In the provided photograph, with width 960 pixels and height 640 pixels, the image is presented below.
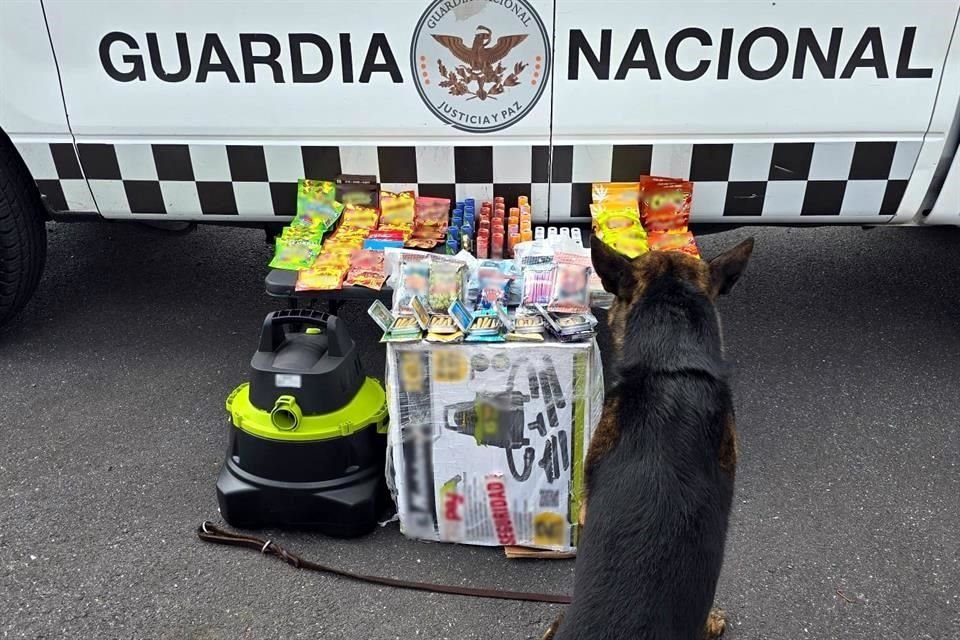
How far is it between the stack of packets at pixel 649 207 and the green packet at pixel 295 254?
895 mm

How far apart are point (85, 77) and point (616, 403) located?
2.01 metres

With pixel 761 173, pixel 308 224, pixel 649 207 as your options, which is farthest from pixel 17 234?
Answer: pixel 761 173

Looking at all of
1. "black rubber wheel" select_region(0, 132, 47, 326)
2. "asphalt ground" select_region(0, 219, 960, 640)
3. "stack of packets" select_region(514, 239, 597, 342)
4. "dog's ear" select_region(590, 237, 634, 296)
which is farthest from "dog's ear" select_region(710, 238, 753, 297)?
"black rubber wheel" select_region(0, 132, 47, 326)

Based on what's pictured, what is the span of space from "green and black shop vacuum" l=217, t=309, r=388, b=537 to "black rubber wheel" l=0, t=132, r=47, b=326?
4.03 ft

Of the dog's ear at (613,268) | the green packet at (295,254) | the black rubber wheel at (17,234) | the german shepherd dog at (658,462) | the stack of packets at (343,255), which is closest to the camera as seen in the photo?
the german shepherd dog at (658,462)

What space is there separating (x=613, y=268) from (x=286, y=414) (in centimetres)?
98

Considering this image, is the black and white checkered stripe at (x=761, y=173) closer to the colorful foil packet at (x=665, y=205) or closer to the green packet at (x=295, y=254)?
the colorful foil packet at (x=665, y=205)

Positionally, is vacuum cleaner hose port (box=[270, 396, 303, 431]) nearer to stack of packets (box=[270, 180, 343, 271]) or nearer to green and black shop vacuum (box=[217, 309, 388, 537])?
green and black shop vacuum (box=[217, 309, 388, 537])

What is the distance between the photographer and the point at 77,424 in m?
2.86

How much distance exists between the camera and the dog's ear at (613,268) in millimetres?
1896

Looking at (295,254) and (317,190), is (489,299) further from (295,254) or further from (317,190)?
(317,190)

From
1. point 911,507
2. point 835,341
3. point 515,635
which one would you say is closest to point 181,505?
point 515,635

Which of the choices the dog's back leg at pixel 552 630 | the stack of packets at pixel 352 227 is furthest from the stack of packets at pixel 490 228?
the dog's back leg at pixel 552 630

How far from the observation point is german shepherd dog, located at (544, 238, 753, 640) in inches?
59.4
